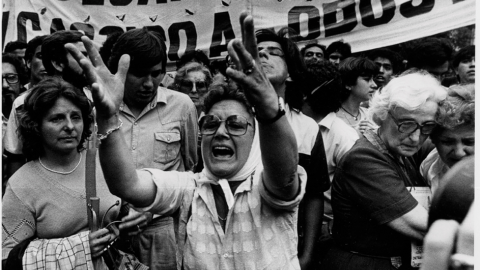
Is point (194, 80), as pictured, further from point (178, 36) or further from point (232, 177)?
point (232, 177)

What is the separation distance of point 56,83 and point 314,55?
2175 millimetres

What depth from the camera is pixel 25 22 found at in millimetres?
4570

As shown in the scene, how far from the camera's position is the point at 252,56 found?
208cm

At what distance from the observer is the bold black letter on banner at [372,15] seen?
409 centimetres

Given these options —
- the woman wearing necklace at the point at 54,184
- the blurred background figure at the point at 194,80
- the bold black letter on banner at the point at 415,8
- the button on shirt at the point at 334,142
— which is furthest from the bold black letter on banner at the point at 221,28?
the woman wearing necklace at the point at 54,184

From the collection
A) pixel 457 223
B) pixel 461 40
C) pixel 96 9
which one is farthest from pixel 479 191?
pixel 461 40

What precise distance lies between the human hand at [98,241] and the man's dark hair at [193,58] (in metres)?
1.95

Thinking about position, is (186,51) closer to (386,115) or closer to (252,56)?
(386,115)

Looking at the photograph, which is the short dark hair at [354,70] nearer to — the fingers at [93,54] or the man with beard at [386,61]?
the man with beard at [386,61]

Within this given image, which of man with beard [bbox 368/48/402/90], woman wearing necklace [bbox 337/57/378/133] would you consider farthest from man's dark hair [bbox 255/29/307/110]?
man with beard [bbox 368/48/402/90]

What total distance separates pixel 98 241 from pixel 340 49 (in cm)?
260

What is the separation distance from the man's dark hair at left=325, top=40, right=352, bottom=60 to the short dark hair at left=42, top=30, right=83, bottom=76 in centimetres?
182

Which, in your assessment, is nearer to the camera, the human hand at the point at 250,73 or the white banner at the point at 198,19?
the human hand at the point at 250,73

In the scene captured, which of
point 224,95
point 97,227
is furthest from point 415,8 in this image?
point 97,227
